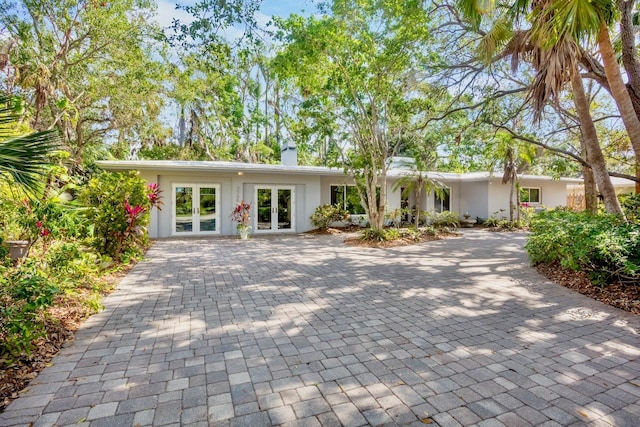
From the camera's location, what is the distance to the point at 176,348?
3395mm

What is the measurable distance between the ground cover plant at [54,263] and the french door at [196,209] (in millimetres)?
5125

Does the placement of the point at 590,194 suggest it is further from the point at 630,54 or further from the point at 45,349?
the point at 45,349

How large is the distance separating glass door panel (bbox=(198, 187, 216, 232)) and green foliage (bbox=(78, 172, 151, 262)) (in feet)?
18.5

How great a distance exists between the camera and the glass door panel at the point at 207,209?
13.6 metres

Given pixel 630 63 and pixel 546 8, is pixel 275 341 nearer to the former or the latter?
pixel 546 8

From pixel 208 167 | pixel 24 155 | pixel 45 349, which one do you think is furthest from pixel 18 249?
pixel 208 167

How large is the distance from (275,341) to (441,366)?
1.66 meters

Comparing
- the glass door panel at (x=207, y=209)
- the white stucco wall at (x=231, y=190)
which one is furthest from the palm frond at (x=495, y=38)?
the glass door panel at (x=207, y=209)

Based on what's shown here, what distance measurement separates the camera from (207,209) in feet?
44.9

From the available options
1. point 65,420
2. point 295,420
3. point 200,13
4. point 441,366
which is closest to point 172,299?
point 65,420

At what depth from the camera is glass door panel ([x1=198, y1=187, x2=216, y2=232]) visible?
44.5ft

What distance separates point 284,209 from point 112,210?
26.7 feet

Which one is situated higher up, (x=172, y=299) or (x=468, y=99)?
(x=468, y=99)

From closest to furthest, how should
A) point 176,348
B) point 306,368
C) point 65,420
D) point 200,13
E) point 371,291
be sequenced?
1. point 65,420
2. point 306,368
3. point 176,348
4. point 371,291
5. point 200,13
